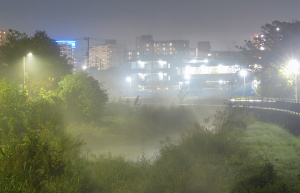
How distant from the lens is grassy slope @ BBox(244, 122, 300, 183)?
1164 cm

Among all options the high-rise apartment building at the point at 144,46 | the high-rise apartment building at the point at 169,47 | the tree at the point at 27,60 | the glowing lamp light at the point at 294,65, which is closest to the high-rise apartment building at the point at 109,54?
the high-rise apartment building at the point at 144,46

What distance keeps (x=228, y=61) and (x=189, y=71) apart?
12404 millimetres

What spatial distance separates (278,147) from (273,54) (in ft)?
109

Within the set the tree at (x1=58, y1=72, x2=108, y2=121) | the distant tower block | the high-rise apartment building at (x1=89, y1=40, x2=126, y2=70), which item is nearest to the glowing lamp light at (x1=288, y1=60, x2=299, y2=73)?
the tree at (x1=58, y1=72, x2=108, y2=121)

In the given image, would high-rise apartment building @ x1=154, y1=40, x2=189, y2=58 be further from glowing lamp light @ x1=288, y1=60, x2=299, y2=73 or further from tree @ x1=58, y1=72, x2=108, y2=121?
tree @ x1=58, y1=72, x2=108, y2=121

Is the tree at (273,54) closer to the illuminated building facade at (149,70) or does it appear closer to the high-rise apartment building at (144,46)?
the illuminated building facade at (149,70)

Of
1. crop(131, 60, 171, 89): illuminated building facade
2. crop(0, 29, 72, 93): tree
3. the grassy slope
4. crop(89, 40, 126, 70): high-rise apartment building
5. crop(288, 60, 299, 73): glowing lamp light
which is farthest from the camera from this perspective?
crop(89, 40, 126, 70): high-rise apartment building

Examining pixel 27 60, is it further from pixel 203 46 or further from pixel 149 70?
pixel 203 46

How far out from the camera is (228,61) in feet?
297

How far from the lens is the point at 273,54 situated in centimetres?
4541

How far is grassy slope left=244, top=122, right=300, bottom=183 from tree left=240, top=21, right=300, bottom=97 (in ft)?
74.6

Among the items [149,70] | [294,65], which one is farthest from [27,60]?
[149,70]

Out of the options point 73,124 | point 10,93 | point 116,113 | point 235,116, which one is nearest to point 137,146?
point 73,124

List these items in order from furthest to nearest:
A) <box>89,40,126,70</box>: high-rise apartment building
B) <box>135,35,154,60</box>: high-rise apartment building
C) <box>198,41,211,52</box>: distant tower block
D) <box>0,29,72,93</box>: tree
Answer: <box>198,41,211,52</box>: distant tower block, <box>89,40,126,70</box>: high-rise apartment building, <box>135,35,154,60</box>: high-rise apartment building, <box>0,29,72,93</box>: tree
